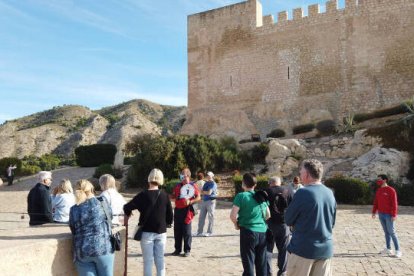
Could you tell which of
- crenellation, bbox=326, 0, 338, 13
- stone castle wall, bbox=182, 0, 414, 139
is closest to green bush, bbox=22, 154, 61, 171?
stone castle wall, bbox=182, 0, 414, 139

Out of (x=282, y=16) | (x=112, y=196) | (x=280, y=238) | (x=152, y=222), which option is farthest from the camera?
(x=282, y=16)

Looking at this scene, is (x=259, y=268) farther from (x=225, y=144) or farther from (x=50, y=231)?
(x=225, y=144)

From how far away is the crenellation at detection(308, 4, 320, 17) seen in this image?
2544cm

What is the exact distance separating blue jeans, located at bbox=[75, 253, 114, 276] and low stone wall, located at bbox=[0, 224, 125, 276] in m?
0.18

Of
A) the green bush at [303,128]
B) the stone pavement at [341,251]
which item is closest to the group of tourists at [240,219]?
the stone pavement at [341,251]

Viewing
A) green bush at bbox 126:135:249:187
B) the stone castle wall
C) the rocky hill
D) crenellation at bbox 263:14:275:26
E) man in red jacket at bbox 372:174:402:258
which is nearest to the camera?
man in red jacket at bbox 372:174:402:258

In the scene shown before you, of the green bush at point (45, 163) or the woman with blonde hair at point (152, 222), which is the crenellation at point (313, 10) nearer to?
the green bush at point (45, 163)

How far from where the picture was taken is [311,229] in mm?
3746

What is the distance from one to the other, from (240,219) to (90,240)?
1.73m

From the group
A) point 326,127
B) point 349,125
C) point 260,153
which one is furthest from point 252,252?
point 326,127

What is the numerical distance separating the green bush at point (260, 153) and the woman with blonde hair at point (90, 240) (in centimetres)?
1711

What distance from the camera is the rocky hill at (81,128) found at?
180 ft

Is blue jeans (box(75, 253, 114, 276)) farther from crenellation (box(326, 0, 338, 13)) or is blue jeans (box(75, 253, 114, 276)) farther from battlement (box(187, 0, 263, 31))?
battlement (box(187, 0, 263, 31))

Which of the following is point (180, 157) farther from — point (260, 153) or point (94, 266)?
point (94, 266)
